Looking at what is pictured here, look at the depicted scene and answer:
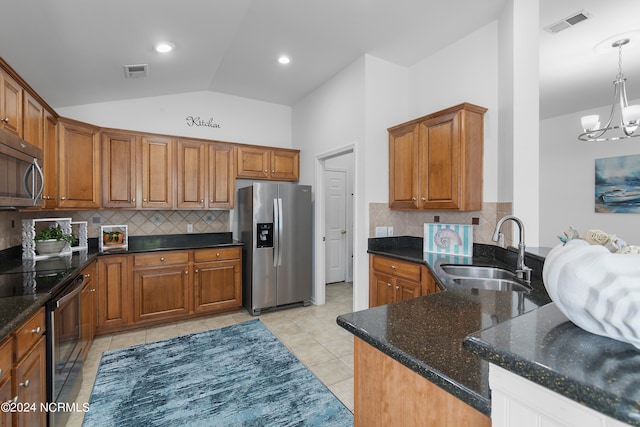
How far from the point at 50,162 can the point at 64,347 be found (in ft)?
5.78

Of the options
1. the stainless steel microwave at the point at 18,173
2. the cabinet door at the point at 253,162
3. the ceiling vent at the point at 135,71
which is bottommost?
the stainless steel microwave at the point at 18,173

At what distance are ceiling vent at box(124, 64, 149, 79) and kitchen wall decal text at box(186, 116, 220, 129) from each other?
0.98 m

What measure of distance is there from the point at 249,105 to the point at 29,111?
107 inches

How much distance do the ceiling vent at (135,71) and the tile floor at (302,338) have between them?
271 centimetres

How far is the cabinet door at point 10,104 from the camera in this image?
6.29 feet

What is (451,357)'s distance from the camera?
886 millimetres

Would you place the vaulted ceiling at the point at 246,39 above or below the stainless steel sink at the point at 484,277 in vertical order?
above

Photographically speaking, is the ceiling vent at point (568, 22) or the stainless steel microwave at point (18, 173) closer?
the stainless steel microwave at point (18, 173)

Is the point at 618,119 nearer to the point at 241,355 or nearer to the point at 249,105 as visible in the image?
the point at 249,105

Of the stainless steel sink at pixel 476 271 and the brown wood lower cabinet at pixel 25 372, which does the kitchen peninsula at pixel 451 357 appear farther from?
the brown wood lower cabinet at pixel 25 372

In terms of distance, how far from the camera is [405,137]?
320 cm

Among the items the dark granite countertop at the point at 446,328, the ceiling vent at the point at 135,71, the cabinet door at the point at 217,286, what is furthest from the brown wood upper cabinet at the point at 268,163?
the dark granite countertop at the point at 446,328

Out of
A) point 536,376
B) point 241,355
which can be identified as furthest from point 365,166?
point 536,376

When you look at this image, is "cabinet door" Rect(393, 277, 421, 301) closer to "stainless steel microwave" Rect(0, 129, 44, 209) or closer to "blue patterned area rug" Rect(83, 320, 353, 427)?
"blue patterned area rug" Rect(83, 320, 353, 427)
